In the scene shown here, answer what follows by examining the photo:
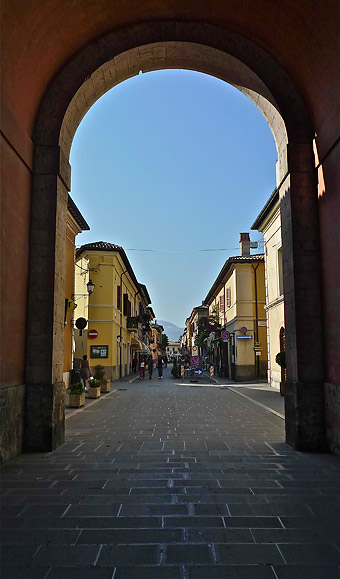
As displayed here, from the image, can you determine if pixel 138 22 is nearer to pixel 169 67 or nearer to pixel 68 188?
pixel 169 67

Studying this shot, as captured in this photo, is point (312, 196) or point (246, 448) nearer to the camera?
point (246, 448)

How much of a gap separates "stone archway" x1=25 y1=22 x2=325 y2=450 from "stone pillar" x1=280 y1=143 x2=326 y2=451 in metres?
0.01

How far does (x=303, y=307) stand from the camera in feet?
21.7

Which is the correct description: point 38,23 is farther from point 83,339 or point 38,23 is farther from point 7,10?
point 83,339

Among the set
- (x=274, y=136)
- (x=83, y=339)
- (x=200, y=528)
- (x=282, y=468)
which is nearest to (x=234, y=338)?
(x=83, y=339)

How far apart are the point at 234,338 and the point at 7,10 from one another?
24.6m

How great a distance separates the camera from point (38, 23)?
20.0 feet

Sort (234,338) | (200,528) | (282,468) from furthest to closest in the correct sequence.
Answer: (234,338) → (282,468) → (200,528)

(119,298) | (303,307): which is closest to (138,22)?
(303,307)

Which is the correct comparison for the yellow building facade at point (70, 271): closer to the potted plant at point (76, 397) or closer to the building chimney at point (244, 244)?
the potted plant at point (76, 397)

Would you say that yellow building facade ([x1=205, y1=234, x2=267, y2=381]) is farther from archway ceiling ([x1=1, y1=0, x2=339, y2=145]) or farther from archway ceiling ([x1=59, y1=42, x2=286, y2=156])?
archway ceiling ([x1=1, y1=0, x2=339, y2=145])

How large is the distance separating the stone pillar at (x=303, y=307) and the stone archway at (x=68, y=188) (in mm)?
15

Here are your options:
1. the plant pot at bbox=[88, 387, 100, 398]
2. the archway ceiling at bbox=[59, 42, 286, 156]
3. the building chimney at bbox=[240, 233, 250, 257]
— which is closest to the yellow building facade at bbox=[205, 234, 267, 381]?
the building chimney at bbox=[240, 233, 250, 257]

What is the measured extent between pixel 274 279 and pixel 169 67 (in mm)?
13319
